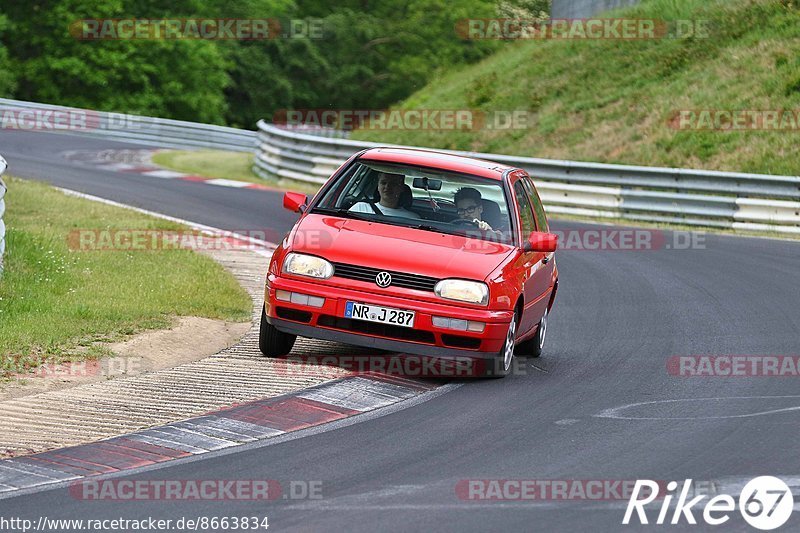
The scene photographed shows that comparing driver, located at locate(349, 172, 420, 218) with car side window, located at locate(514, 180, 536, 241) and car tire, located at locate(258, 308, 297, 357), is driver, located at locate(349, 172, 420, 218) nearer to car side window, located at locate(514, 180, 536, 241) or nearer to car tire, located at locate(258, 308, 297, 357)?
car side window, located at locate(514, 180, 536, 241)

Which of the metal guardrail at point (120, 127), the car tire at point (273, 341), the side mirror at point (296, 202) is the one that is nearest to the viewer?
the car tire at point (273, 341)

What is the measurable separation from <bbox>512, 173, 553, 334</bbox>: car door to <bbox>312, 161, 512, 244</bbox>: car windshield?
0.22 m

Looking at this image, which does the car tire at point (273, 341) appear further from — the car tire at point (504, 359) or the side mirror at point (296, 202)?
the car tire at point (504, 359)

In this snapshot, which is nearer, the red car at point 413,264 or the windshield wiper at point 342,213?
the red car at point 413,264

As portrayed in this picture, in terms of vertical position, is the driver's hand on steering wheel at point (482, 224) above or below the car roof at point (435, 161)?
below

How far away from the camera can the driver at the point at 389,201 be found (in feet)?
33.7

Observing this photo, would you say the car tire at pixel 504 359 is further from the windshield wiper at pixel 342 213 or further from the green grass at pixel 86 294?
the green grass at pixel 86 294

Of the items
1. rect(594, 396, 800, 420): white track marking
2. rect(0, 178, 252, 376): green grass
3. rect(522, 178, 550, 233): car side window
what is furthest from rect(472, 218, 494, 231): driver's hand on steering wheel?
rect(0, 178, 252, 376): green grass

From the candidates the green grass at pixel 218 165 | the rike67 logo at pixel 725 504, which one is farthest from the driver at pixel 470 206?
the green grass at pixel 218 165

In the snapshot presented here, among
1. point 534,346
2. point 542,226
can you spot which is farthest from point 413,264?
point 542,226

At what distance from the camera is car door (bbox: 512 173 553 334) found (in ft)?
33.3

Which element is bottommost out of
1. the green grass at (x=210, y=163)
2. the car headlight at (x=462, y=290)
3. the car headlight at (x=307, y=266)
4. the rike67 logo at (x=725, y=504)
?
the green grass at (x=210, y=163)

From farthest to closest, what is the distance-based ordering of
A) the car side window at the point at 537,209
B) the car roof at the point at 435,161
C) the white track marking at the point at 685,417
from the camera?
the car side window at the point at 537,209 → the car roof at the point at 435,161 → the white track marking at the point at 685,417

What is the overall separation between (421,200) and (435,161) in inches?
15.1
